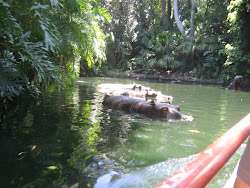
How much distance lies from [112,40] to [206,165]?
82.0ft

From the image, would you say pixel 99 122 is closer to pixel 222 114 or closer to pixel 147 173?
pixel 147 173

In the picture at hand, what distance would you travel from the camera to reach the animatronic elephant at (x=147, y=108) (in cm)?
525

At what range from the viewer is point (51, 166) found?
253cm

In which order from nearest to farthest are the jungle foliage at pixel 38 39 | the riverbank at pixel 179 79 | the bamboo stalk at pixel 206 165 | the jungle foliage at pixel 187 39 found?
the bamboo stalk at pixel 206 165 → the jungle foliage at pixel 38 39 → the jungle foliage at pixel 187 39 → the riverbank at pixel 179 79

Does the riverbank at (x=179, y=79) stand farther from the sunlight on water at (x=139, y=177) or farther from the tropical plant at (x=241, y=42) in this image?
the sunlight on water at (x=139, y=177)

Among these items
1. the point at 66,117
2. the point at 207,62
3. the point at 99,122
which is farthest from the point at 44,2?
the point at 207,62

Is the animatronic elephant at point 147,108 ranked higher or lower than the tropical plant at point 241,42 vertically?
lower

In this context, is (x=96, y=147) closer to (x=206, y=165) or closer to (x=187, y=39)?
(x=206, y=165)

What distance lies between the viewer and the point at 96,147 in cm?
319

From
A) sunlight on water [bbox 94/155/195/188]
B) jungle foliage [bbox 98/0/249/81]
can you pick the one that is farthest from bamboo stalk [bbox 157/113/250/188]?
jungle foliage [bbox 98/0/249/81]

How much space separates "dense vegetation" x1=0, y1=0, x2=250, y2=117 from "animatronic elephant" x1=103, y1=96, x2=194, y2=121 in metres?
1.78

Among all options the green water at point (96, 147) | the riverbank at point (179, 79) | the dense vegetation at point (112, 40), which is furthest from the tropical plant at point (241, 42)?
the green water at point (96, 147)

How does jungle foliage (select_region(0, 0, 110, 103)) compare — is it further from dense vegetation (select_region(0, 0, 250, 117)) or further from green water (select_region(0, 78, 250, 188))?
green water (select_region(0, 78, 250, 188))

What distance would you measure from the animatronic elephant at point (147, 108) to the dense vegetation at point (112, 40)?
1775 mm
